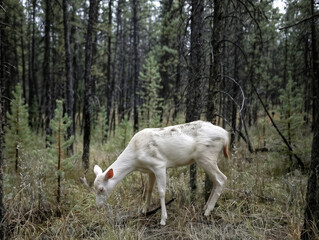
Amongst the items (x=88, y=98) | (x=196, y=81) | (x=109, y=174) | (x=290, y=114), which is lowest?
(x=109, y=174)

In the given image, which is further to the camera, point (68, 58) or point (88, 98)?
point (68, 58)

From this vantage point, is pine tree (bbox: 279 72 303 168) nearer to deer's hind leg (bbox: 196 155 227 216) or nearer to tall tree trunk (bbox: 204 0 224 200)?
tall tree trunk (bbox: 204 0 224 200)

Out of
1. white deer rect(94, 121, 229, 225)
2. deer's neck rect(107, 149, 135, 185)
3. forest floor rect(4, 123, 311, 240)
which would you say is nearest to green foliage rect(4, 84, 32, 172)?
forest floor rect(4, 123, 311, 240)

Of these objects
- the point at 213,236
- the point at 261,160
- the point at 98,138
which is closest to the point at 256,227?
the point at 213,236

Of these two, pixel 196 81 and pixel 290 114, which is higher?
pixel 196 81

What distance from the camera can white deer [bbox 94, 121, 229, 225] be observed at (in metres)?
3.78

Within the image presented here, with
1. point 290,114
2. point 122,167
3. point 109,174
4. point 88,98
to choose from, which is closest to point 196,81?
point 122,167

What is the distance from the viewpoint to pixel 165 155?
3855mm

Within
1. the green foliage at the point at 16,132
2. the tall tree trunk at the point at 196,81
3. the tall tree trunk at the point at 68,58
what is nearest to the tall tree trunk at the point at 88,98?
the tall tree trunk at the point at 68,58

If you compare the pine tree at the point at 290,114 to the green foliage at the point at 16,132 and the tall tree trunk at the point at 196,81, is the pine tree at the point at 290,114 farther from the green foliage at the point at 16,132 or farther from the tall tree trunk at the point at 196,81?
the green foliage at the point at 16,132

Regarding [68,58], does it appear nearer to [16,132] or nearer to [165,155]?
[16,132]

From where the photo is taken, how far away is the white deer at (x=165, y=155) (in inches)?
149

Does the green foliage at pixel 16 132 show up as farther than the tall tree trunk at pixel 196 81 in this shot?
Yes

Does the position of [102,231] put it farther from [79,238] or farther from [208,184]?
[208,184]
